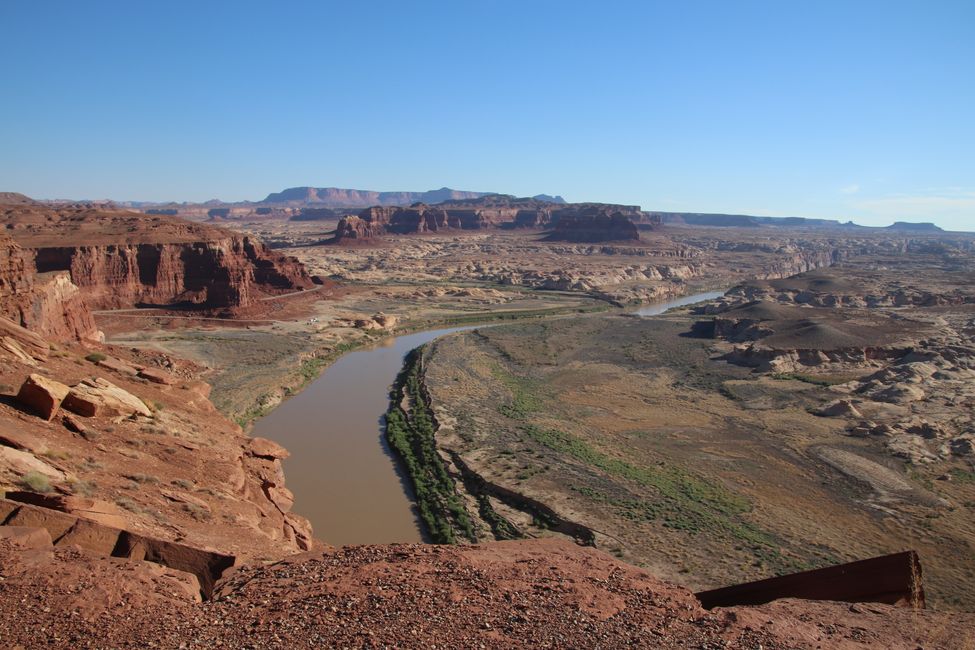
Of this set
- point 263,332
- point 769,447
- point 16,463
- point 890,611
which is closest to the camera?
point 890,611

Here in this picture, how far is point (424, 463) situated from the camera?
25.0 m

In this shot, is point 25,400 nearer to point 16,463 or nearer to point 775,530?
point 16,463

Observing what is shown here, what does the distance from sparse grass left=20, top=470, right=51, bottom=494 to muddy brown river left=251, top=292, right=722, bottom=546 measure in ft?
32.9

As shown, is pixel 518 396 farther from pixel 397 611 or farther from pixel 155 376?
pixel 397 611

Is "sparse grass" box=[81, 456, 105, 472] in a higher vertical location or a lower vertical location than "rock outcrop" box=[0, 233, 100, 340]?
lower

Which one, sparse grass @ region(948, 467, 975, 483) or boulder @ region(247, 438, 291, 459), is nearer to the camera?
boulder @ region(247, 438, 291, 459)

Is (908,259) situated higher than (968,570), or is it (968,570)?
(908,259)

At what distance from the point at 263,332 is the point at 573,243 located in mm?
106596

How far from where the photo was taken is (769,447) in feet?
89.0

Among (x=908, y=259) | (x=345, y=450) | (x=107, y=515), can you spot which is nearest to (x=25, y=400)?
(x=107, y=515)

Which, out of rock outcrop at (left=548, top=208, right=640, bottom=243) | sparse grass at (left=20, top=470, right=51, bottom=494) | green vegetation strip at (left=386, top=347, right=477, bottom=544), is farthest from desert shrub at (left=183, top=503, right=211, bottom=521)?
rock outcrop at (left=548, top=208, right=640, bottom=243)

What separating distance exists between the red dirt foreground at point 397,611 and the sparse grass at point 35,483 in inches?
75.3

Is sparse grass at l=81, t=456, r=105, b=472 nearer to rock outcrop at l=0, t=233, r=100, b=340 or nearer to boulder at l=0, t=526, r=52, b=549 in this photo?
boulder at l=0, t=526, r=52, b=549

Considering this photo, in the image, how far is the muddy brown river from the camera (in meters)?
20.6
